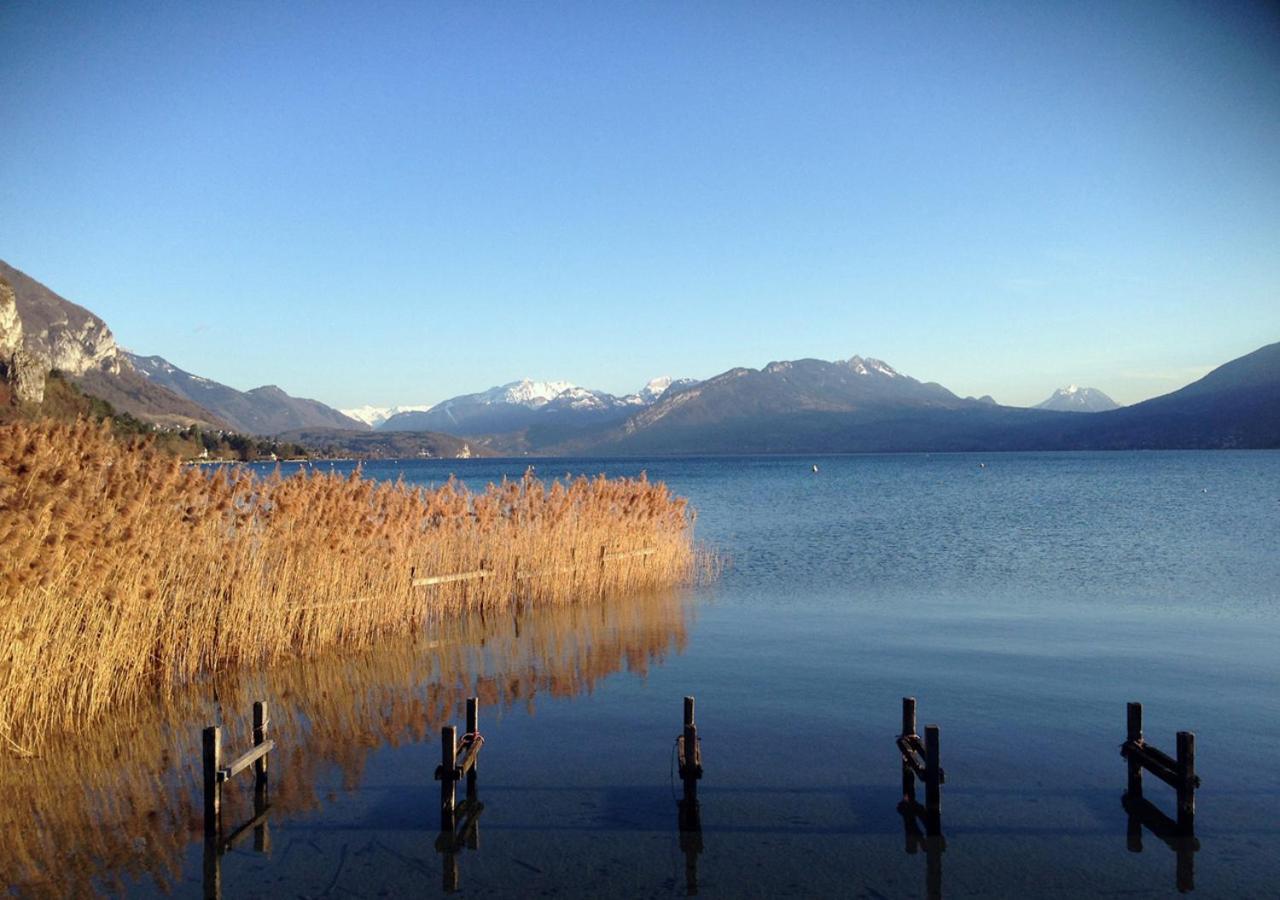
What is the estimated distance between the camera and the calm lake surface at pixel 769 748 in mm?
8352

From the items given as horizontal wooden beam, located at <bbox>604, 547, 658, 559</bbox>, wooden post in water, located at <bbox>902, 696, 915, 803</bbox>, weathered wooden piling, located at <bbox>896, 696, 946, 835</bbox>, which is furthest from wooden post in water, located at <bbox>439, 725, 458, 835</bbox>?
horizontal wooden beam, located at <bbox>604, 547, 658, 559</bbox>

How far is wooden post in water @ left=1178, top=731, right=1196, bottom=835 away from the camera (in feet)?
28.5

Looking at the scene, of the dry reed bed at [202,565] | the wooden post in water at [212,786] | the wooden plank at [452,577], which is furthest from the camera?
the wooden plank at [452,577]

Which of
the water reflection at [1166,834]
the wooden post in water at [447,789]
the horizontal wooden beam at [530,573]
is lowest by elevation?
the water reflection at [1166,834]

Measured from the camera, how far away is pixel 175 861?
8.48m

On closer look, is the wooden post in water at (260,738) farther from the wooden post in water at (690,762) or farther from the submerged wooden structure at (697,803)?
the wooden post in water at (690,762)

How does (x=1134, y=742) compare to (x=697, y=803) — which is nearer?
(x=697, y=803)

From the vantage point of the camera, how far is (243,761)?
9078 mm

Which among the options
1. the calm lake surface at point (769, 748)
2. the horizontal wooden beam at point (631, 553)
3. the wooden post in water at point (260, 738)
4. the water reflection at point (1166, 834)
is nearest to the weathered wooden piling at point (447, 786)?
the calm lake surface at point (769, 748)

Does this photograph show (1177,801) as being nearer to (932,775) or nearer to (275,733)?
(932,775)

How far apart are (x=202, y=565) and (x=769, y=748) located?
8.47m

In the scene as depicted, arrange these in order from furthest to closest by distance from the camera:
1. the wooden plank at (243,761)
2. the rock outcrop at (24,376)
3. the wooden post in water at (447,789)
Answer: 1. the rock outcrop at (24,376)
2. the wooden post in water at (447,789)
3. the wooden plank at (243,761)

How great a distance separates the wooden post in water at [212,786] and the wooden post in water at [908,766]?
6557mm

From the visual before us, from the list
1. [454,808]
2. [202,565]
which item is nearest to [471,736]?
[454,808]
